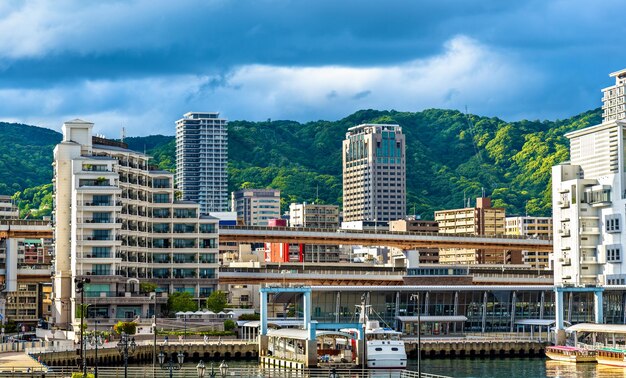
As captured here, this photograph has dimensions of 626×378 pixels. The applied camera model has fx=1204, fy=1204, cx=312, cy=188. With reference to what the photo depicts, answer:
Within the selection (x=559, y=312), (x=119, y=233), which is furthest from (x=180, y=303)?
(x=559, y=312)

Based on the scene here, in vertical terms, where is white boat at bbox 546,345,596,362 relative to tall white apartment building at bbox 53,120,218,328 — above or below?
below

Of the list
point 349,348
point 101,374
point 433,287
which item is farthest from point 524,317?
point 101,374

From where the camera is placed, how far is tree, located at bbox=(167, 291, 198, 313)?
140625 millimetres

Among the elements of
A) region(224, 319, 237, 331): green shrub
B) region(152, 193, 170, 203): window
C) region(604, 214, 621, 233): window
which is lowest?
region(224, 319, 237, 331): green shrub

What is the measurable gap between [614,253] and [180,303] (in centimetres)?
5027

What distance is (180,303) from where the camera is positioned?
140625 millimetres

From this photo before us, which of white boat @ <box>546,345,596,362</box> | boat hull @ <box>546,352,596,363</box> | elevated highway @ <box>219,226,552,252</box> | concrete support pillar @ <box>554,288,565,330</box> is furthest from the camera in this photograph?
elevated highway @ <box>219,226,552,252</box>

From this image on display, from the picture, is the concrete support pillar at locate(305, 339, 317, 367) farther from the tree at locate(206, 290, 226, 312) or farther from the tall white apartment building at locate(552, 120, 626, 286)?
the tall white apartment building at locate(552, 120, 626, 286)

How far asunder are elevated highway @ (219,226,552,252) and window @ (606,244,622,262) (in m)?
45.4

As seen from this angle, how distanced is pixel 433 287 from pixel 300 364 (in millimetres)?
38907

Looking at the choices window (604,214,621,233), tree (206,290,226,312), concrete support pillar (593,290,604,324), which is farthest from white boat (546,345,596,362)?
tree (206,290,226,312)

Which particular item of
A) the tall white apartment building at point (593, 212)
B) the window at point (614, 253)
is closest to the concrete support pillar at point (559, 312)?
the tall white apartment building at point (593, 212)

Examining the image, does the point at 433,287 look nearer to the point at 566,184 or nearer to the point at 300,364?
the point at 566,184

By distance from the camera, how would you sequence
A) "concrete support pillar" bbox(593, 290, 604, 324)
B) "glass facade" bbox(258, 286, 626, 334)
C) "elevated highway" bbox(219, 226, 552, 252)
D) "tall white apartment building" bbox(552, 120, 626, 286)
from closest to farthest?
"concrete support pillar" bbox(593, 290, 604, 324) → "glass facade" bbox(258, 286, 626, 334) → "tall white apartment building" bbox(552, 120, 626, 286) → "elevated highway" bbox(219, 226, 552, 252)
